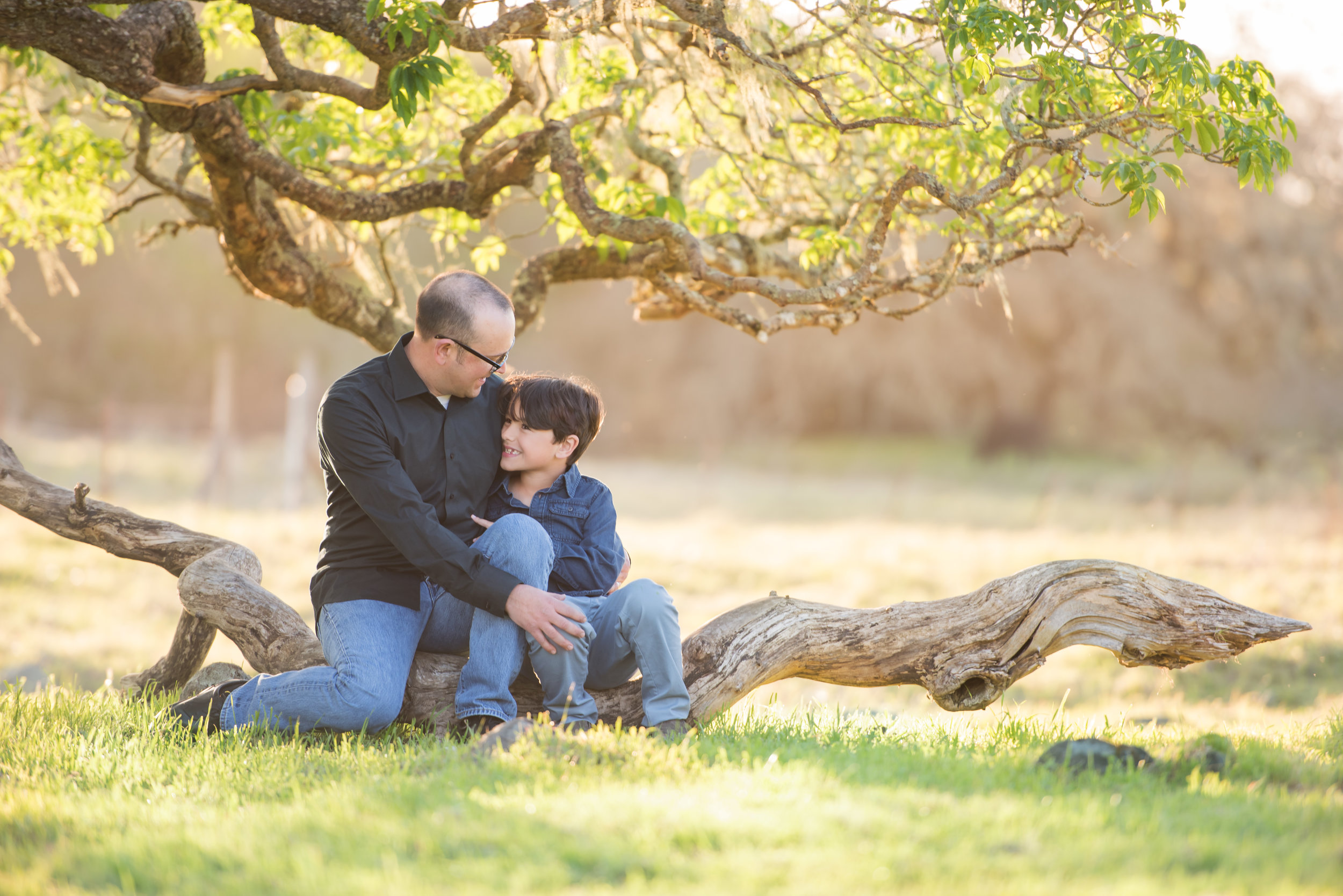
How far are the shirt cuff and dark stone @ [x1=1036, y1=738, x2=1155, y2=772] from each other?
6.48 ft

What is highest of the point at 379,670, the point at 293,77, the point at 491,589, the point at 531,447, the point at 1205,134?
the point at 293,77

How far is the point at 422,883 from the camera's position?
2465 millimetres

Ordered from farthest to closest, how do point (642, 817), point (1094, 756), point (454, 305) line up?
point (454, 305), point (1094, 756), point (642, 817)

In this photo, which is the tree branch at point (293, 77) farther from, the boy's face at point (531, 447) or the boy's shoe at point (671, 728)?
the boy's shoe at point (671, 728)

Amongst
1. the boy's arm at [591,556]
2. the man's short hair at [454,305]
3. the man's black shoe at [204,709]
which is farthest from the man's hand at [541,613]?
the man's black shoe at [204,709]

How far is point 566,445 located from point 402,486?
695 millimetres

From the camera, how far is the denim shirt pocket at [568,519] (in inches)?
165

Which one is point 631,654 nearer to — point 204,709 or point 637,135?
point 204,709

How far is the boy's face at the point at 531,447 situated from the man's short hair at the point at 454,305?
409 millimetres

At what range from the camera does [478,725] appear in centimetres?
386

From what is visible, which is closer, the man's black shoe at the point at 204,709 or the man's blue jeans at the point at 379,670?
the man's blue jeans at the point at 379,670

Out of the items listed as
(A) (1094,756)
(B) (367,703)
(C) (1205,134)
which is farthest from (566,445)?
(C) (1205,134)

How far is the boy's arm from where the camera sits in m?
4.18

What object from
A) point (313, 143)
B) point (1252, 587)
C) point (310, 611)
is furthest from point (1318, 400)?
point (313, 143)
